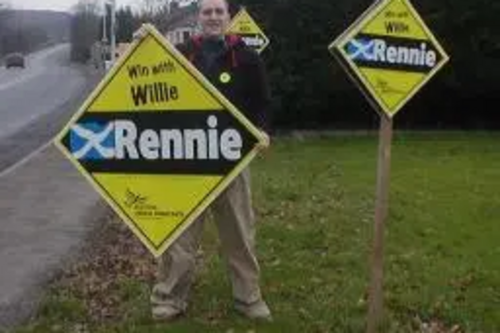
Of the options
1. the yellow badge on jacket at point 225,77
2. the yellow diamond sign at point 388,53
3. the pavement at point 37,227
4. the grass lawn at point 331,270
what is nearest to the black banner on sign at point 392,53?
the yellow diamond sign at point 388,53

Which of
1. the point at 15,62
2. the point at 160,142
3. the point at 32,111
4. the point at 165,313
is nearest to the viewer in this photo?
the point at 160,142

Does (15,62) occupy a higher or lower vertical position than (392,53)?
lower

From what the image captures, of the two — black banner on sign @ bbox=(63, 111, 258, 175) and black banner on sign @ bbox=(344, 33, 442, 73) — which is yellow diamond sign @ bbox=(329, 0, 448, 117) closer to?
black banner on sign @ bbox=(344, 33, 442, 73)

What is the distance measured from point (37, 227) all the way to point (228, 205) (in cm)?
556

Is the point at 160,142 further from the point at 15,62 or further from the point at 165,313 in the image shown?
the point at 15,62

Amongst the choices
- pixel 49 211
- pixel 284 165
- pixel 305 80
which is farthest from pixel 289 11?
pixel 49 211

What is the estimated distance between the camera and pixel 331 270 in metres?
9.81

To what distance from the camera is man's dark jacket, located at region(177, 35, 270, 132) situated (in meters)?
7.66

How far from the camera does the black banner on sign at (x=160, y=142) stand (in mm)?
6945

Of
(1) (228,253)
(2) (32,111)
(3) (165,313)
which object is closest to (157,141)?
(1) (228,253)

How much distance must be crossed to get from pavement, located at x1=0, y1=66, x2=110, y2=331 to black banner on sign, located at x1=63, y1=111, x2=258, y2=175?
1.72 metres

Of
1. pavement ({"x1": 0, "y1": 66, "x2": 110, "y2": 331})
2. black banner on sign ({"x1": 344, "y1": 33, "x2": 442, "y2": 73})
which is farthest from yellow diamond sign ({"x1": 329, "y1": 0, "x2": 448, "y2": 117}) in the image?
pavement ({"x1": 0, "y1": 66, "x2": 110, "y2": 331})

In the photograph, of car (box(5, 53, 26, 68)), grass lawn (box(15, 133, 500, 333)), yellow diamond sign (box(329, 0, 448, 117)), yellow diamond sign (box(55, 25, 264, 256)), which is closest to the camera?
yellow diamond sign (box(55, 25, 264, 256))

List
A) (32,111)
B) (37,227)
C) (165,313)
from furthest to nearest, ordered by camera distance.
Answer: (32,111) < (37,227) < (165,313)
